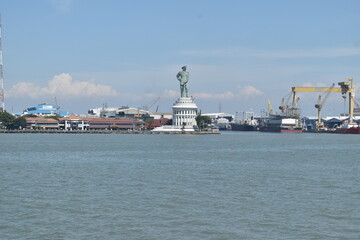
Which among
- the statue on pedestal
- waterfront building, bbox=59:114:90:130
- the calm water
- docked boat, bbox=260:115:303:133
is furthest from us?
docked boat, bbox=260:115:303:133

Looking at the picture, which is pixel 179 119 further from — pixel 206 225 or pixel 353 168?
pixel 206 225

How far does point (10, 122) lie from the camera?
132 metres

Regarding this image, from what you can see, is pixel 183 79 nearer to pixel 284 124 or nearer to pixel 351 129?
pixel 284 124

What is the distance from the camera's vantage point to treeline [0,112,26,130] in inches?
5143

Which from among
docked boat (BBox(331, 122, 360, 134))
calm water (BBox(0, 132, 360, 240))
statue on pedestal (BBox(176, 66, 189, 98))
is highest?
statue on pedestal (BBox(176, 66, 189, 98))

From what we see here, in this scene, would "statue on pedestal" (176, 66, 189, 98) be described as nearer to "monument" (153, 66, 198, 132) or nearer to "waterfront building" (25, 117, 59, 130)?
"monument" (153, 66, 198, 132)

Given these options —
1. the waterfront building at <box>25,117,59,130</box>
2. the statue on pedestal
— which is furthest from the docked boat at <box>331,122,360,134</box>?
the waterfront building at <box>25,117,59,130</box>

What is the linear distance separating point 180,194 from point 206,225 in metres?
6.13


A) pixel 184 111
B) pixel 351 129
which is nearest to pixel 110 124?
pixel 184 111

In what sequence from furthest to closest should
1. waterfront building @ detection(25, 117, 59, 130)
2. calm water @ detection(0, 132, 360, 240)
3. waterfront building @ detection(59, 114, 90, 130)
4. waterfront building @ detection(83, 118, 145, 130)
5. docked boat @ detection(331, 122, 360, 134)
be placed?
waterfront building @ detection(83, 118, 145, 130), waterfront building @ detection(59, 114, 90, 130), waterfront building @ detection(25, 117, 59, 130), docked boat @ detection(331, 122, 360, 134), calm water @ detection(0, 132, 360, 240)

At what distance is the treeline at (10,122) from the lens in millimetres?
130625

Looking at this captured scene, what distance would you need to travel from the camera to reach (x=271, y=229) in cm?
1695

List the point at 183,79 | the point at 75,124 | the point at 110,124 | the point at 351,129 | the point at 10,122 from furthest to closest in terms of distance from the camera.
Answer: the point at 110,124, the point at 75,124, the point at 351,129, the point at 10,122, the point at 183,79

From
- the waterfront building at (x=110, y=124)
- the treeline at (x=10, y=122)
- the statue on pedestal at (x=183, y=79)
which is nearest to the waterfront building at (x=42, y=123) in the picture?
the treeline at (x=10, y=122)
